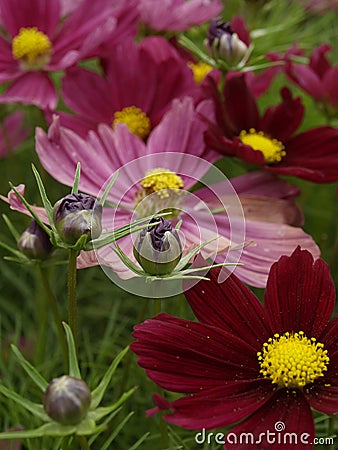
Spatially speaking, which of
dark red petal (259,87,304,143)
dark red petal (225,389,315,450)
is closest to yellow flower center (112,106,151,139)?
dark red petal (259,87,304,143)

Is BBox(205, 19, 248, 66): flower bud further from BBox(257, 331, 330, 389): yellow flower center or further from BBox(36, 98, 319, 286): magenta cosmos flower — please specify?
BBox(257, 331, 330, 389): yellow flower center

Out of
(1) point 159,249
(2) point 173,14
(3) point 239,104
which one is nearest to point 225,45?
(3) point 239,104

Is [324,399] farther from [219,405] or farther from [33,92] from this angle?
[33,92]

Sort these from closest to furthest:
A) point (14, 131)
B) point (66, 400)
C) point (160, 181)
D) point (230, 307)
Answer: point (66, 400) < point (230, 307) < point (160, 181) < point (14, 131)

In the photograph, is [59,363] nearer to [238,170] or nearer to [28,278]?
[28,278]

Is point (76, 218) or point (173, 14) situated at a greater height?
point (173, 14)

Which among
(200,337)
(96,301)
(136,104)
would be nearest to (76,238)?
(200,337)

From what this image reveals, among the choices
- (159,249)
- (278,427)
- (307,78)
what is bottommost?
(278,427)
